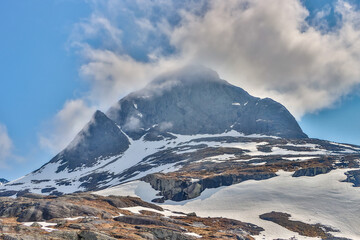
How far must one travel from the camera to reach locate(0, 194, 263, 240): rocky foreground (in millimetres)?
44406

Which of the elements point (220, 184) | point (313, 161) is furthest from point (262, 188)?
point (313, 161)

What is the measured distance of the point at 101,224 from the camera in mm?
56875

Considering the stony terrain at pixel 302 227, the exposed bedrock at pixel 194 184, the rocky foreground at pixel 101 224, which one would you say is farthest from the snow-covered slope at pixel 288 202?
the rocky foreground at pixel 101 224

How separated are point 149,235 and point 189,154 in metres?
144

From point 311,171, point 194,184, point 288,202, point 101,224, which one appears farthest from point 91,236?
point 311,171

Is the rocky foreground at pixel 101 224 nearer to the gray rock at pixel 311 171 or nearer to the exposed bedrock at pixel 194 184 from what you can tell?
the exposed bedrock at pixel 194 184

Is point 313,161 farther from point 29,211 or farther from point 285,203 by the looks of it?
point 29,211

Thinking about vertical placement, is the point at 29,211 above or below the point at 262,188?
below

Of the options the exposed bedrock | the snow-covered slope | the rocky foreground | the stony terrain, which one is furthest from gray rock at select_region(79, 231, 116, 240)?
the exposed bedrock

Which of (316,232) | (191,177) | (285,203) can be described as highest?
(191,177)

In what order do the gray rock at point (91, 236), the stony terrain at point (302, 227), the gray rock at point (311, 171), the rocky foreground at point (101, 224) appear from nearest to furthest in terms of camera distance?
the gray rock at point (91, 236) < the rocky foreground at point (101, 224) < the stony terrain at point (302, 227) < the gray rock at point (311, 171)

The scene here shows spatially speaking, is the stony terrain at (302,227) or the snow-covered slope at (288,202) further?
the snow-covered slope at (288,202)

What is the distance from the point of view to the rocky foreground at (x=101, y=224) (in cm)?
4441

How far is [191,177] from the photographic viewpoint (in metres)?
125
